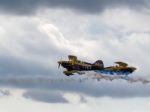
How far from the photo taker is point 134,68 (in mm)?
156750

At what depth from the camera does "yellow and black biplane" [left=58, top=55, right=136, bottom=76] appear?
533 feet

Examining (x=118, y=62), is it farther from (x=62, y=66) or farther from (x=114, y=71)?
(x=62, y=66)

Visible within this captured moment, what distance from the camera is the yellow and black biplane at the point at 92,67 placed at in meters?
162

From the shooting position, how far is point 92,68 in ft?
549

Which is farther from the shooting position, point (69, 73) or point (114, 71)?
point (114, 71)

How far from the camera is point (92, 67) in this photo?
550 feet

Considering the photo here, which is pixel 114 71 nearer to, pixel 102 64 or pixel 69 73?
pixel 102 64

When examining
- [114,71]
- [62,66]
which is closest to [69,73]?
[62,66]

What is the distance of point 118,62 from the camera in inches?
6481

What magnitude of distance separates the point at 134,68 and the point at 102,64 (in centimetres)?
1699

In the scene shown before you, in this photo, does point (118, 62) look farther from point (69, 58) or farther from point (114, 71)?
point (69, 58)

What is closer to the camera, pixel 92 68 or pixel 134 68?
pixel 134 68

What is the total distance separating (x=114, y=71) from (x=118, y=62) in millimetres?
4571

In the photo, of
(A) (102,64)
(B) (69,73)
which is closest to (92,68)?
(A) (102,64)
